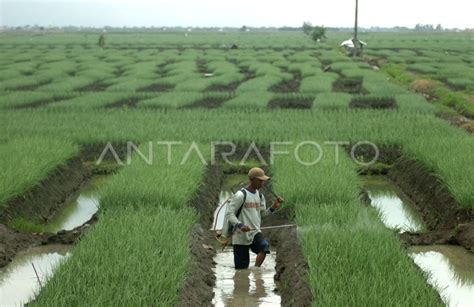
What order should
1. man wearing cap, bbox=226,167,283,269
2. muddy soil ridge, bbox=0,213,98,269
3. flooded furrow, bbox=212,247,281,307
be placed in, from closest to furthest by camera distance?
flooded furrow, bbox=212,247,281,307 → man wearing cap, bbox=226,167,283,269 → muddy soil ridge, bbox=0,213,98,269

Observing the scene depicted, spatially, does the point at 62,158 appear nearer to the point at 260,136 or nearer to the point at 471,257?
the point at 260,136

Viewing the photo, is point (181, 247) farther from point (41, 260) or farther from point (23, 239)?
point (23, 239)

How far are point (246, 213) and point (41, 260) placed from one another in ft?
7.30

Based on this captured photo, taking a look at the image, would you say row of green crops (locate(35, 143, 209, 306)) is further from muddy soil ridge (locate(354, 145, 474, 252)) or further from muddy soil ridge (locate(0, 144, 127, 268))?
muddy soil ridge (locate(354, 145, 474, 252))

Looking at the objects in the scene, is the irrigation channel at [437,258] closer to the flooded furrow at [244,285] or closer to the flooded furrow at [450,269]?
the flooded furrow at [450,269]

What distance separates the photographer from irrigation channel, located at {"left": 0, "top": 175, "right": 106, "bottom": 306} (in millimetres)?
5172

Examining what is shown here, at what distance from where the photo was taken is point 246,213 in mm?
5457

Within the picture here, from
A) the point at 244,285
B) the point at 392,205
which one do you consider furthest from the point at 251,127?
the point at 244,285

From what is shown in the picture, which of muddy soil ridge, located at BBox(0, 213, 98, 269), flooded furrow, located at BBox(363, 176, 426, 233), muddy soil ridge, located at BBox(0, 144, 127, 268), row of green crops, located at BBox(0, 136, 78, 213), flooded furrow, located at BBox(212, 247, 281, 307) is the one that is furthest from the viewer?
flooded furrow, located at BBox(363, 176, 426, 233)

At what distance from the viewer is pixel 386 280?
4375 mm

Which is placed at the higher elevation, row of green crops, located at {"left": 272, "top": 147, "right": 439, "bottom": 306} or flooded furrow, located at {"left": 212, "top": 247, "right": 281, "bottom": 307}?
row of green crops, located at {"left": 272, "top": 147, "right": 439, "bottom": 306}

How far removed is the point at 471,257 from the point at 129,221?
3.45 m

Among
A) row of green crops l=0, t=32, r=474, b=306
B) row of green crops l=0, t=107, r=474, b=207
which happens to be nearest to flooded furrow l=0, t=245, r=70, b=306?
row of green crops l=0, t=32, r=474, b=306

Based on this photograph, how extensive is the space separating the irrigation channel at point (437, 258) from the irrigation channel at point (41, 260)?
3327 millimetres
